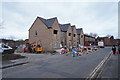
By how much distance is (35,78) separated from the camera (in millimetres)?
6031

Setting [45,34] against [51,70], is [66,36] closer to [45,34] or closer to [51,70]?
[45,34]

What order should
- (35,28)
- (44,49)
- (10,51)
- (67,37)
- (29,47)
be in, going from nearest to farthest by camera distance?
(10,51)
(29,47)
(44,49)
(35,28)
(67,37)

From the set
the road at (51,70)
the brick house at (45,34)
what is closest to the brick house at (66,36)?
the brick house at (45,34)

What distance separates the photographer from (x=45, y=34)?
88.0ft

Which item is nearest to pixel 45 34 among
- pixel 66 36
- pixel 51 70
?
pixel 66 36

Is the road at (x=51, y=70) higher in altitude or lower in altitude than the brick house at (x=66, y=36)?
lower

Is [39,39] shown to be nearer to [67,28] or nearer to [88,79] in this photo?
[67,28]

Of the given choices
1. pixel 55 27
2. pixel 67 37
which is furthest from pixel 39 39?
pixel 67 37

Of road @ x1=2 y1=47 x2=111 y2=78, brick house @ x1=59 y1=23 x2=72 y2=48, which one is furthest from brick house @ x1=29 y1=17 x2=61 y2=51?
road @ x1=2 y1=47 x2=111 y2=78

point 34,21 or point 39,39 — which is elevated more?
point 34,21

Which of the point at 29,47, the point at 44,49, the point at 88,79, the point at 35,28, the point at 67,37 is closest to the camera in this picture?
the point at 88,79

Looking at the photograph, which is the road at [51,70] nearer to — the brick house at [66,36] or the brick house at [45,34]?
the brick house at [45,34]

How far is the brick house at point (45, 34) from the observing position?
1037 inches

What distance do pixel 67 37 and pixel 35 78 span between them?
93.3ft
